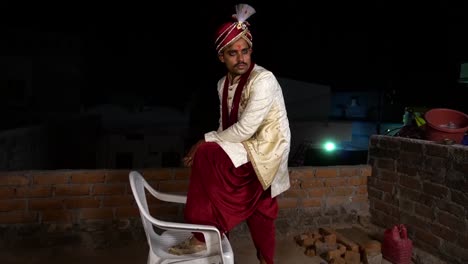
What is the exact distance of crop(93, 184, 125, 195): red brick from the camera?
2.86 m

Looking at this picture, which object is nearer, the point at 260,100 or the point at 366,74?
the point at 260,100

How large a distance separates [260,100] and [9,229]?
2228 mm

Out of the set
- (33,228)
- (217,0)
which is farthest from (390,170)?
(217,0)

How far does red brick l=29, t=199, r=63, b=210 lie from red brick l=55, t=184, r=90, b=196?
0.06m

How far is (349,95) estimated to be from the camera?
91.5ft

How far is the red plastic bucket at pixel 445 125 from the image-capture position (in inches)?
112

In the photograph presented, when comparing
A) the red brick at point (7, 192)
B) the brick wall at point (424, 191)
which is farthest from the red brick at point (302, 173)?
the red brick at point (7, 192)

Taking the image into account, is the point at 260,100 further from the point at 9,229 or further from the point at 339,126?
the point at 339,126

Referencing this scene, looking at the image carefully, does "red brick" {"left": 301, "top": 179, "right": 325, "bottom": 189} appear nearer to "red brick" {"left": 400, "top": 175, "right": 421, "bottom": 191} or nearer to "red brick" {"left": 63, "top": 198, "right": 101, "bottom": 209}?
"red brick" {"left": 400, "top": 175, "right": 421, "bottom": 191}

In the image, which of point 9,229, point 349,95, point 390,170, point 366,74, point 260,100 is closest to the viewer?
point 260,100

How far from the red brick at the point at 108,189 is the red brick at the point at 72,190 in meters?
0.07

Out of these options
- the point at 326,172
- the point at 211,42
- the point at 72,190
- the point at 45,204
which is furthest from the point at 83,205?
the point at 211,42

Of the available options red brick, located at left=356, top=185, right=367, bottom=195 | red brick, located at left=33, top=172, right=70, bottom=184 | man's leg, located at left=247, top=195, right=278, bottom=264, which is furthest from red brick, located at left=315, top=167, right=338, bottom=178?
red brick, located at left=33, top=172, right=70, bottom=184

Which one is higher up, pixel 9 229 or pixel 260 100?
pixel 260 100
